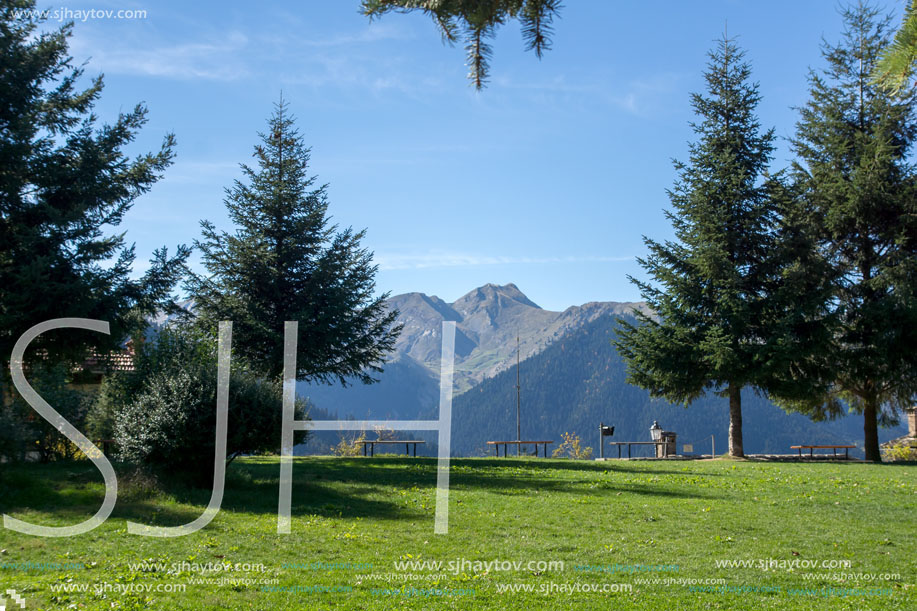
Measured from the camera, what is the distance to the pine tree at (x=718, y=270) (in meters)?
27.3

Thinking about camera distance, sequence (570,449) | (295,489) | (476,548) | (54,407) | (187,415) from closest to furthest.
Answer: (476,548) → (187,415) → (295,489) → (54,407) → (570,449)

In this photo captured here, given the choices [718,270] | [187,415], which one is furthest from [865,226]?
[187,415]

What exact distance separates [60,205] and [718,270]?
22.9m

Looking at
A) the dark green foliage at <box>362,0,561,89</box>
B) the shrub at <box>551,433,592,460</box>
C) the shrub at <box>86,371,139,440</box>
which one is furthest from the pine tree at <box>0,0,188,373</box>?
the shrub at <box>551,433,592,460</box>

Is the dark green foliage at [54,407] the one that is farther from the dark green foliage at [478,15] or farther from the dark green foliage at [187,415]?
the dark green foliage at [478,15]

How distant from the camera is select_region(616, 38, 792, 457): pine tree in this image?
27.3 meters

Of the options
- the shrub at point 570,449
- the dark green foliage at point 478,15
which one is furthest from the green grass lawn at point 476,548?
the shrub at point 570,449

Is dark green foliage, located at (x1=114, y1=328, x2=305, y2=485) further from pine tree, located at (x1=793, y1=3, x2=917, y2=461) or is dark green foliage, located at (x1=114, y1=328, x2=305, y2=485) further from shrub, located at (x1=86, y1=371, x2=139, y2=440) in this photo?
pine tree, located at (x1=793, y1=3, x2=917, y2=461)

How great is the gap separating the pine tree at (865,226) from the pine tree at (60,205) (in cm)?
2495

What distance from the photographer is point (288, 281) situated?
25828mm

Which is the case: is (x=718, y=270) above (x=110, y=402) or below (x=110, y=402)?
above

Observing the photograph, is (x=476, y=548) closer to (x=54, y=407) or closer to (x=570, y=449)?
(x=54, y=407)

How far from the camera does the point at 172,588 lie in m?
7.77

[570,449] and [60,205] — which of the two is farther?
[570,449]
